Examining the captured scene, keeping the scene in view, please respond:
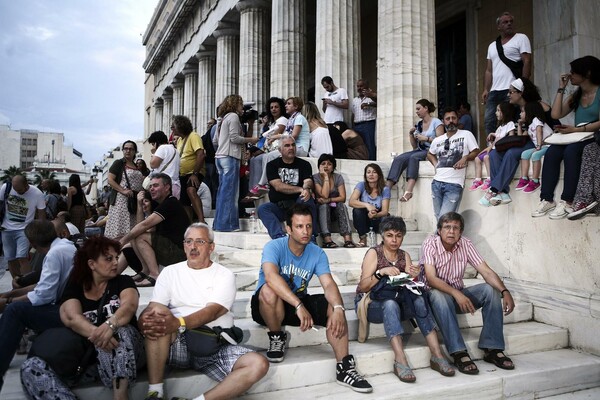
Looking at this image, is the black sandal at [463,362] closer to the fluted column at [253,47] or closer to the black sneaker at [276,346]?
the black sneaker at [276,346]

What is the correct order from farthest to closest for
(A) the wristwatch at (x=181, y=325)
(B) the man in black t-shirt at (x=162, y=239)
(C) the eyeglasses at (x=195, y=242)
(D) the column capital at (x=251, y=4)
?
1. (D) the column capital at (x=251, y=4)
2. (B) the man in black t-shirt at (x=162, y=239)
3. (C) the eyeglasses at (x=195, y=242)
4. (A) the wristwatch at (x=181, y=325)

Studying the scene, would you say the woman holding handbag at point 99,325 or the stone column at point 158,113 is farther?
the stone column at point 158,113

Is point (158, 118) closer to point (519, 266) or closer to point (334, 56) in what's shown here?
point (334, 56)

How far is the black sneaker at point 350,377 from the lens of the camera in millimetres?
3371

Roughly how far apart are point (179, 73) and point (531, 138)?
66.8ft

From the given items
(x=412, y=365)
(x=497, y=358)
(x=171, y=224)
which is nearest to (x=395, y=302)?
(x=412, y=365)

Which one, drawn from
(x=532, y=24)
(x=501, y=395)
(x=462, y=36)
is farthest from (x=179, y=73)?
(x=501, y=395)

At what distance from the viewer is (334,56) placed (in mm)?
9664

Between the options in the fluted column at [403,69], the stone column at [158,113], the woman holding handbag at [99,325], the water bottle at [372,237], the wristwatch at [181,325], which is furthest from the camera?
the stone column at [158,113]

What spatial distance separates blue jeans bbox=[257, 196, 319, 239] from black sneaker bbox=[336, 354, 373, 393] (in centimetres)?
231

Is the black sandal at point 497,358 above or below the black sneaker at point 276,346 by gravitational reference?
below

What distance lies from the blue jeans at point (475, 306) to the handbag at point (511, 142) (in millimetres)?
2035

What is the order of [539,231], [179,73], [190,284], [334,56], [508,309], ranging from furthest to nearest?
[179,73]
[334,56]
[539,231]
[508,309]
[190,284]

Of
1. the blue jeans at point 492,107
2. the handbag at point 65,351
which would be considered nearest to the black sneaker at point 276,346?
the handbag at point 65,351
